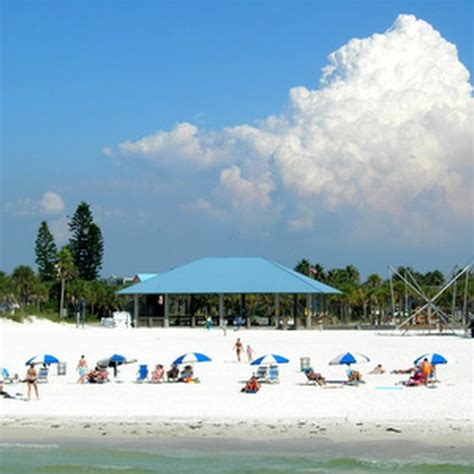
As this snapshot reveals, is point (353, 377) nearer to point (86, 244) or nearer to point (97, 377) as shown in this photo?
point (97, 377)

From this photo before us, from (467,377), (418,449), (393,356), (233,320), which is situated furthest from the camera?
(233,320)

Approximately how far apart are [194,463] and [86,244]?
78182 mm

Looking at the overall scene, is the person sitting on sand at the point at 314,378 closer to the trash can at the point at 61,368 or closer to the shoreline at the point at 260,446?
the shoreline at the point at 260,446

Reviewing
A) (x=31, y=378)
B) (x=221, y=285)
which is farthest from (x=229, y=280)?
(x=31, y=378)

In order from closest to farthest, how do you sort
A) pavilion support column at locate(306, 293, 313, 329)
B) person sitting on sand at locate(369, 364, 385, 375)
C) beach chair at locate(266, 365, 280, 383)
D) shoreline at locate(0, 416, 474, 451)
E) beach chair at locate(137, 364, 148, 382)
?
1. shoreline at locate(0, 416, 474, 451)
2. beach chair at locate(266, 365, 280, 383)
3. beach chair at locate(137, 364, 148, 382)
4. person sitting on sand at locate(369, 364, 385, 375)
5. pavilion support column at locate(306, 293, 313, 329)

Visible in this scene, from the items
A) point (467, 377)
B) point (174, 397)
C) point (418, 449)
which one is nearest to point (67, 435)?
point (174, 397)

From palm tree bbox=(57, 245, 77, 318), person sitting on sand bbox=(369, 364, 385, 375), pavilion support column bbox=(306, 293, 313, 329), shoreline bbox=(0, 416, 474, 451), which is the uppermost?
palm tree bbox=(57, 245, 77, 318)

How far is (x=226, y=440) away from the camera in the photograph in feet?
59.7

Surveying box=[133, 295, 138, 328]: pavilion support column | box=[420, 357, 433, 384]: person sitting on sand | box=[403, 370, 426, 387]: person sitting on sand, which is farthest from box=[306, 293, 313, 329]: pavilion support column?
box=[403, 370, 426, 387]: person sitting on sand

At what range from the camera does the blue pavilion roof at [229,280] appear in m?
59.6

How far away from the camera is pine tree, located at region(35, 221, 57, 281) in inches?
3632

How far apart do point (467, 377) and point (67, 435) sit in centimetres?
1344

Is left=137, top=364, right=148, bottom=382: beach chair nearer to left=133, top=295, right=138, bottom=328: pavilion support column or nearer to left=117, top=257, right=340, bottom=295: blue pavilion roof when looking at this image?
left=117, top=257, right=340, bottom=295: blue pavilion roof

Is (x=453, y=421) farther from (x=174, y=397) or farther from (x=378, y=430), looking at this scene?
(x=174, y=397)
